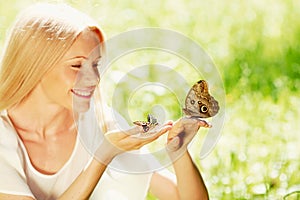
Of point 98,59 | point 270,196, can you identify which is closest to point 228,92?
point 270,196

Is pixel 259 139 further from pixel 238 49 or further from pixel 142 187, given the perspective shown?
pixel 142 187

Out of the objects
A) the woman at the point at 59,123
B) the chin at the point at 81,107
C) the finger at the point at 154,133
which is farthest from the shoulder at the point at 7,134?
the finger at the point at 154,133

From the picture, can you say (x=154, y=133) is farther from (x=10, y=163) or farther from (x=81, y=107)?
(x=10, y=163)

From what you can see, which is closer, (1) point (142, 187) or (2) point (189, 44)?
(1) point (142, 187)

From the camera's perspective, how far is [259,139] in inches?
69.3

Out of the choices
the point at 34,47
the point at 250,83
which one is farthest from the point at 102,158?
the point at 250,83

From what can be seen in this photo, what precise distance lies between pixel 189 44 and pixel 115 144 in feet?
1.01

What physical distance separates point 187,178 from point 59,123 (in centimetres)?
25

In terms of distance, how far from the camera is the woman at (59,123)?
147 cm

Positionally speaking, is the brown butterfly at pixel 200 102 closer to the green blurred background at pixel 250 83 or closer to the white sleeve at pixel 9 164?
the green blurred background at pixel 250 83

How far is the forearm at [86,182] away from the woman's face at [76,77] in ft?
0.37

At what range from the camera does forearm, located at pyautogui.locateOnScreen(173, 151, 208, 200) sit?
151cm

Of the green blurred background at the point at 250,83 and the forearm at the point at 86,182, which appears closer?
the forearm at the point at 86,182

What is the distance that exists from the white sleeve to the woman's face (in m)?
0.10
